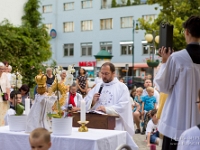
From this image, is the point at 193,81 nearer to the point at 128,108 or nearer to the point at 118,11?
the point at 128,108

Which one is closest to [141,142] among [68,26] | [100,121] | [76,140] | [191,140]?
[100,121]

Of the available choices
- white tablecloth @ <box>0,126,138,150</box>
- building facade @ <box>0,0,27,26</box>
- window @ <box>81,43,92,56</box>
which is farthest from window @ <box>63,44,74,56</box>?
white tablecloth @ <box>0,126,138,150</box>

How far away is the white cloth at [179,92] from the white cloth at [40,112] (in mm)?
1524

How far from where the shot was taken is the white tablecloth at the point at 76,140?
5.18 meters

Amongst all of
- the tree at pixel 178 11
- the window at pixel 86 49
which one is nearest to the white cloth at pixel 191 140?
the tree at pixel 178 11

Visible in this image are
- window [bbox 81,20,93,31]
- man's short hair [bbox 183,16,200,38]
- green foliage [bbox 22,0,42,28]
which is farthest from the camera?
window [bbox 81,20,93,31]

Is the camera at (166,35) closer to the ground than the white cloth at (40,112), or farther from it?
farther from it

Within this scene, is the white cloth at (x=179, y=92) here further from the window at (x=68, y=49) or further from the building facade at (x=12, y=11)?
the window at (x=68, y=49)

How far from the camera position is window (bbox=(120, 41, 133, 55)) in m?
54.6

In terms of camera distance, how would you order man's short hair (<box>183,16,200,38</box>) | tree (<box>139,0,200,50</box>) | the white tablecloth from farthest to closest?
tree (<box>139,0,200,50</box>), the white tablecloth, man's short hair (<box>183,16,200,38</box>)

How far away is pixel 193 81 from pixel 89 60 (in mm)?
53483

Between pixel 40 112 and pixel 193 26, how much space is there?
212 cm

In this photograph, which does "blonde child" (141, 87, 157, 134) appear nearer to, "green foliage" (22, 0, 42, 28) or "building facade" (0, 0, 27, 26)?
"green foliage" (22, 0, 42, 28)

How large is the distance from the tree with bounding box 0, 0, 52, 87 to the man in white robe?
14437 mm
